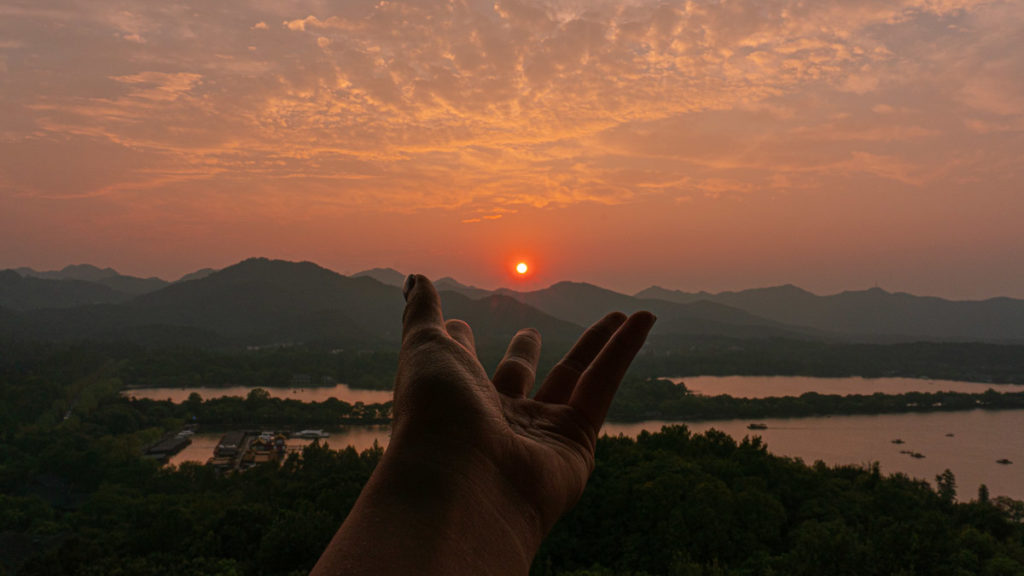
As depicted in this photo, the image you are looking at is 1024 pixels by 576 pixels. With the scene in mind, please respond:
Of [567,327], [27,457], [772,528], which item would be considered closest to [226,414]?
[27,457]

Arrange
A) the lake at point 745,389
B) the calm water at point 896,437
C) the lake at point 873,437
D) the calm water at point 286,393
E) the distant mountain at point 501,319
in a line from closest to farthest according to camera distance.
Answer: the calm water at point 896,437, the lake at point 873,437, the calm water at point 286,393, the lake at point 745,389, the distant mountain at point 501,319

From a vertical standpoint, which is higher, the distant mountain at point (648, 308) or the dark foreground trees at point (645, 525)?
the distant mountain at point (648, 308)

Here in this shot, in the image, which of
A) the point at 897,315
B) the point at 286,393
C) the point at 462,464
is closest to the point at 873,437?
the point at 462,464

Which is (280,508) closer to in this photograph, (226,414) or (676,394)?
(226,414)

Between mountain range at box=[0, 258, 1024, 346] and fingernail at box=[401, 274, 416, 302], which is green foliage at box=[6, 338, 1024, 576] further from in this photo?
mountain range at box=[0, 258, 1024, 346]

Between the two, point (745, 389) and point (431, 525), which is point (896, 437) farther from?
point (431, 525)

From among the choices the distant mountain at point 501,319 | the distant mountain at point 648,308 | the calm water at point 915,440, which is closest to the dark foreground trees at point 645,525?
the calm water at point 915,440

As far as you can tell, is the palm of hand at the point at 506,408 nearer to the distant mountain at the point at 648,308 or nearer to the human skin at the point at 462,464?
the human skin at the point at 462,464

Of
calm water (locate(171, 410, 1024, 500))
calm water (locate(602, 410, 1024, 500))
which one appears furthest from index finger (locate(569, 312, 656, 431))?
calm water (locate(602, 410, 1024, 500))

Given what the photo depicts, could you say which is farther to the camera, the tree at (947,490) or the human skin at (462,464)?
the tree at (947,490)
